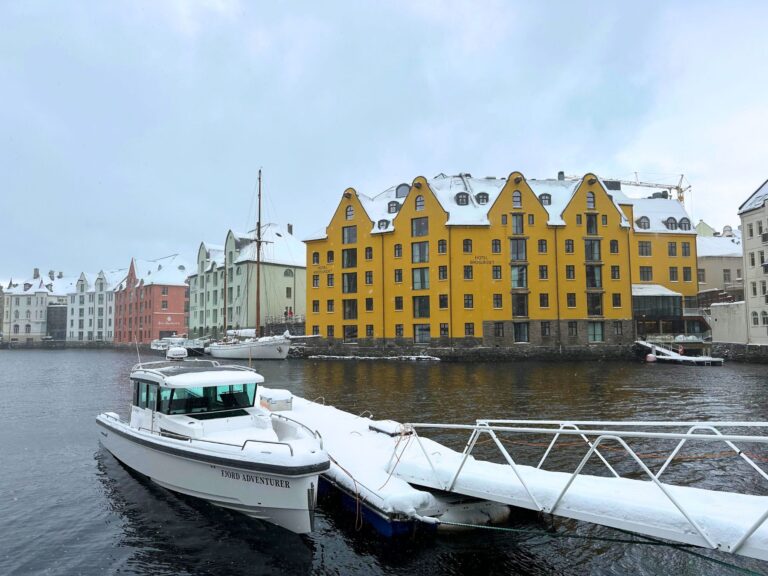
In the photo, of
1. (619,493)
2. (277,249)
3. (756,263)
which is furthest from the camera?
(277,249)

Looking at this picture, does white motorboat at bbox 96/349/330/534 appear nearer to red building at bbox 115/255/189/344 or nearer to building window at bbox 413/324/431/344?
building window at bbox 413/324/431/344

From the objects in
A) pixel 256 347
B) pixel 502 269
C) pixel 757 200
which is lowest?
pixel 256 347

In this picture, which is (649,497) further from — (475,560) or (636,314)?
(636,314)

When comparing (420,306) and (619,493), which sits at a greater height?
(420,306)

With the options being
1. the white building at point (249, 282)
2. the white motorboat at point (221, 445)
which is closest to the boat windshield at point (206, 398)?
the white motorboat at point (221, 445)

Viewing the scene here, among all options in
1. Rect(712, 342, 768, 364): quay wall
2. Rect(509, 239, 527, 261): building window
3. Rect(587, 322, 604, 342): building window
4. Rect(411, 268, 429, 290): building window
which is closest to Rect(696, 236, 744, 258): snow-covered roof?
Rect(712, 342, 768, 364): quay wall

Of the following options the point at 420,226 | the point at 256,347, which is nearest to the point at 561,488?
the point at 420,226

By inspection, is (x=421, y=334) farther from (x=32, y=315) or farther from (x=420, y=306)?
Result: (x=32, y=315)

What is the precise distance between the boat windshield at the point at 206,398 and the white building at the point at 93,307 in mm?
126387

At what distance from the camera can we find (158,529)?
10594 mm

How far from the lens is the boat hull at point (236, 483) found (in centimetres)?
955

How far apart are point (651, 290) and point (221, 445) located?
61704mm

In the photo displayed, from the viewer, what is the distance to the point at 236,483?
10.3 meters

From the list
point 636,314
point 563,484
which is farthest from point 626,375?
point 563,484
